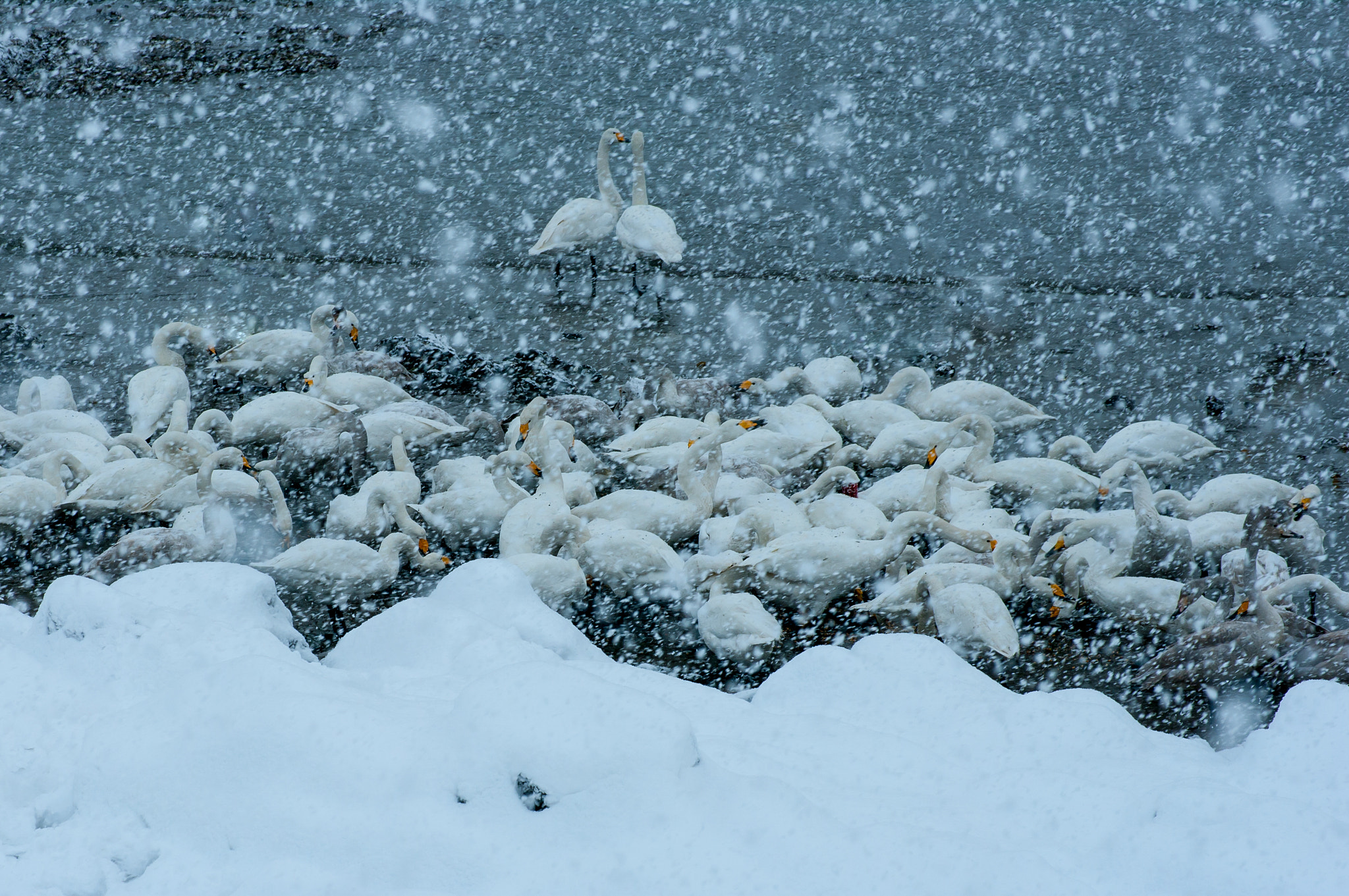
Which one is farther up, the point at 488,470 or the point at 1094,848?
the point at 1094,848

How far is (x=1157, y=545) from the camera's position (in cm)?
542

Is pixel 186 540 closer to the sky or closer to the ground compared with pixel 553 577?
closer to the ground

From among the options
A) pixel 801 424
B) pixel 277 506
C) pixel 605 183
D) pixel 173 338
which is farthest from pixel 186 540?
pixel 605 183

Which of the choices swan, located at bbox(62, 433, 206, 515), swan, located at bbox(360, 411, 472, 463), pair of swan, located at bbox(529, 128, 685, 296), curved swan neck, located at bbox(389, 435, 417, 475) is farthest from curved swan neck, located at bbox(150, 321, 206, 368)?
pair of swan, located at bbox(529, 128, 685, 296)

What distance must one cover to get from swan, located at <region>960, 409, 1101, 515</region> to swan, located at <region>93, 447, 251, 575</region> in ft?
12.7

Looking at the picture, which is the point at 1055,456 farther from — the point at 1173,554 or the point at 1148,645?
the point at 1148,645

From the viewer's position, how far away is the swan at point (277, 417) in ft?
21.8

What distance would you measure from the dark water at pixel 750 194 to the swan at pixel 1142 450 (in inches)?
8.5

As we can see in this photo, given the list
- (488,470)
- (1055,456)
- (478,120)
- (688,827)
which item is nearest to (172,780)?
(688,827)

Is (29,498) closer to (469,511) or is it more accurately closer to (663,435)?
(469,511)

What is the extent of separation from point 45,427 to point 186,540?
71.2 inches

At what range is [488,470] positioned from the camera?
20.2 ft

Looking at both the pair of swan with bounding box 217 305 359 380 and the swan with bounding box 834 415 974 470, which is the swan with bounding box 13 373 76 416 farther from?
the swan with bounding box 834 415 974 470

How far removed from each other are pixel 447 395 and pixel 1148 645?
452 centimetres
